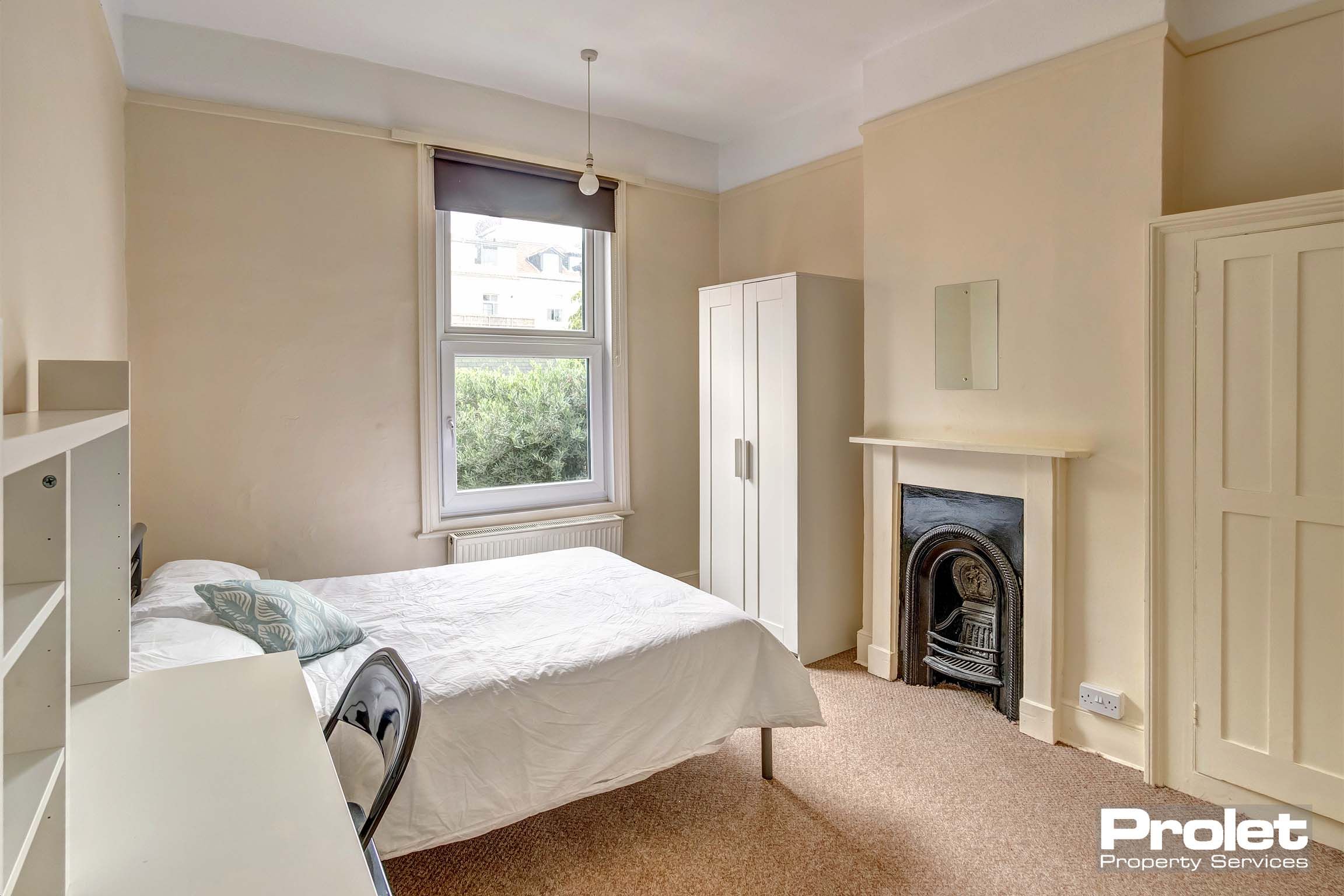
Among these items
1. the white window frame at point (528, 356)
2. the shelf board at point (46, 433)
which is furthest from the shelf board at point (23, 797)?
the white window frame at point (528, 356)

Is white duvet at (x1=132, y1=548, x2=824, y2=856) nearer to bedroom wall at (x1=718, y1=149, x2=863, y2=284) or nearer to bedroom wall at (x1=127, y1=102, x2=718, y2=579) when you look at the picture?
bedroom wall at (x1=127, y1=102, x2=718, y2=579)

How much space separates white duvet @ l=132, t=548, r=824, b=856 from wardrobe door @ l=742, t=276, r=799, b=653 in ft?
3.09

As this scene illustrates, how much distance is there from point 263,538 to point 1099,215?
3.62 m

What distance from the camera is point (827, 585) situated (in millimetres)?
3574

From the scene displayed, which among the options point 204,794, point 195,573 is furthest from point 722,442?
point 204,794

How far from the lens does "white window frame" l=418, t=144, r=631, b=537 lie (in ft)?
11.5

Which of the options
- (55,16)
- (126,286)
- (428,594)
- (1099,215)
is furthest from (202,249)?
(1099,215)

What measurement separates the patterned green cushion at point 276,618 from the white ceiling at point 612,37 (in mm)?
2294

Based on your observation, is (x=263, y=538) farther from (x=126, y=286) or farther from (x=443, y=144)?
(x=443, y=144)

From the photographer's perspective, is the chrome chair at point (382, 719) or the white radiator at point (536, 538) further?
the white radiator at point (536, 538)

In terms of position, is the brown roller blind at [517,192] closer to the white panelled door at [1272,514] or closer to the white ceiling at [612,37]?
the white ceiling at [612,37]

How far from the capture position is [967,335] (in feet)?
9.86

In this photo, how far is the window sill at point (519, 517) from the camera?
357cm
